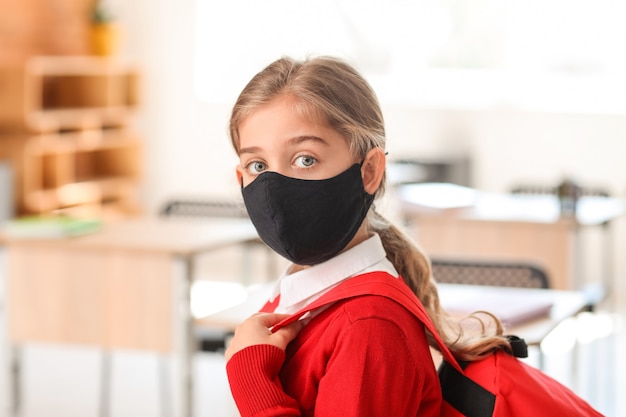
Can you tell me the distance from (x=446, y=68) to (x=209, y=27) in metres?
1.83

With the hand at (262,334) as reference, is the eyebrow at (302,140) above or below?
above

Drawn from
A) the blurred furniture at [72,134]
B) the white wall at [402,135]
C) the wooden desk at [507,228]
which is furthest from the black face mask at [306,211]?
the white wall at [402,135]

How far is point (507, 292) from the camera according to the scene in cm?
284

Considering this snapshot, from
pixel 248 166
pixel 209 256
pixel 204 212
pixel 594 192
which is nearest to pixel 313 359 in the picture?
pixel 248 166

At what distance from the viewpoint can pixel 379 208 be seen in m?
1.59

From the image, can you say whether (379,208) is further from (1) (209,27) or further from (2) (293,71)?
(1) (209,27)

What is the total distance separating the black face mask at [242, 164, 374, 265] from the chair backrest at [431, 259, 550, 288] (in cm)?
182

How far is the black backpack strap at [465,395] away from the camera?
1308 mm

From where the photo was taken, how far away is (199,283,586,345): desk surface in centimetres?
245

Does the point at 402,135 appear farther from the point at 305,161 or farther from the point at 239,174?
the point at 305,161

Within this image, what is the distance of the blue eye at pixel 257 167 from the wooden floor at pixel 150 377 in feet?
9.23

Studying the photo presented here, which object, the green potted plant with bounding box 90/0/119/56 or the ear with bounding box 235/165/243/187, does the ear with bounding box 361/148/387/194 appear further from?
the green potted plant with bounding box 90/0/119/56

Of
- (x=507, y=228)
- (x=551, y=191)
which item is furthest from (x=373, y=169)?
(x=551, y=191)

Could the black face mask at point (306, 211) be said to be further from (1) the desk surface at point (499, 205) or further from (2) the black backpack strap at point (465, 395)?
(1) the desk surface at point (499, 205)
